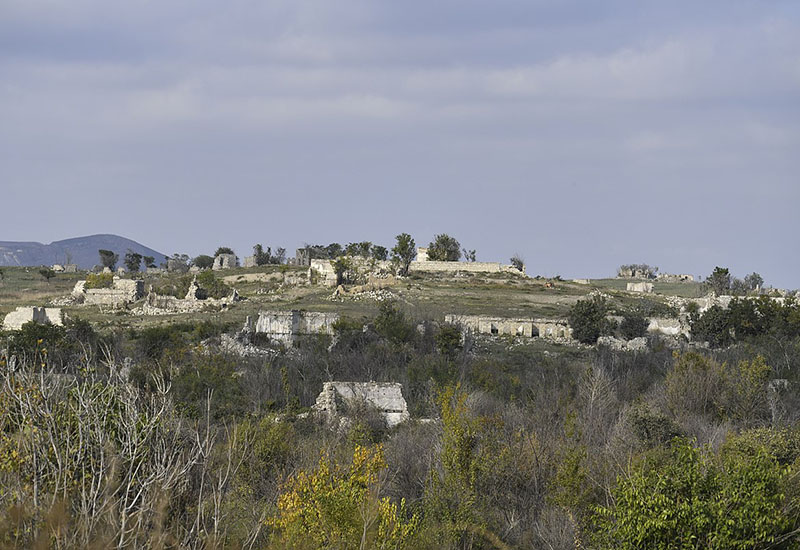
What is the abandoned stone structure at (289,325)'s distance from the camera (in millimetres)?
46188

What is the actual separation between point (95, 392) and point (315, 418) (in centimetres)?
1129

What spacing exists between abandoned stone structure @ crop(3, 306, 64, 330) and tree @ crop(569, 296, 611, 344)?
27.3 m

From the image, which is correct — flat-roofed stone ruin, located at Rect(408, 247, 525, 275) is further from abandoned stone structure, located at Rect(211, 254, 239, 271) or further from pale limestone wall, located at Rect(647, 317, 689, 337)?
pale limestone wall, located at Rect(647, 317, 689, 337)

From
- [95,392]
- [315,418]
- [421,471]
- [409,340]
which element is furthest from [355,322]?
[95,392]

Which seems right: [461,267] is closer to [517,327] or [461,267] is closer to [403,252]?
[403,252]

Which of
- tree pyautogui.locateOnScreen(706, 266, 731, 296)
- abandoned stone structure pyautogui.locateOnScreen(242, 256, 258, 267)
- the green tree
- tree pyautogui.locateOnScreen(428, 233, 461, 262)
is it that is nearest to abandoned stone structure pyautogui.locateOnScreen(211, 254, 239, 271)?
abandoned stone structure pyautogui.locateOnScreen(242, 256, 258, 267)

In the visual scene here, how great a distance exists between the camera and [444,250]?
95875 mm

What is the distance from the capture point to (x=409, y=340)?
4459 centimetres

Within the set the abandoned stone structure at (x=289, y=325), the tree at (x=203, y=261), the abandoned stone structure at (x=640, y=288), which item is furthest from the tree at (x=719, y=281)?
the tree at (x=203, y=261)

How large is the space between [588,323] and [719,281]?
3392 cm

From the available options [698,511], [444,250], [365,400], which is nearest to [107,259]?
[444,250]

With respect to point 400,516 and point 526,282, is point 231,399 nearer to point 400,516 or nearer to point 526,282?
point 400,516

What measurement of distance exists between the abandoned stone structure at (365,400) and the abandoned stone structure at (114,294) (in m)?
39.0

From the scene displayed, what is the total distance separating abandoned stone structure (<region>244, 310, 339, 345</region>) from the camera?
152 feet
